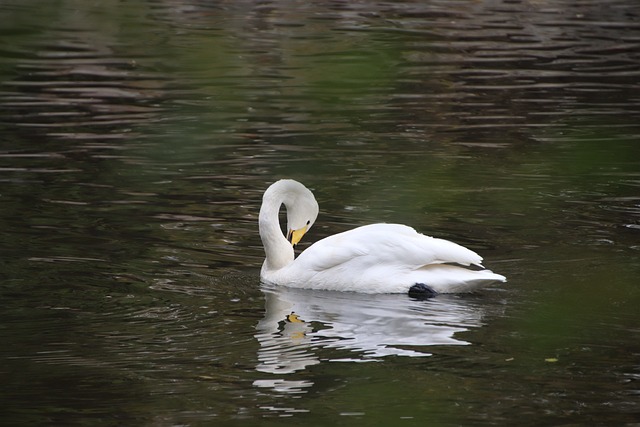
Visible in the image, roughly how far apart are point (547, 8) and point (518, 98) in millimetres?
12444

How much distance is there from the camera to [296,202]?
10.2 meters

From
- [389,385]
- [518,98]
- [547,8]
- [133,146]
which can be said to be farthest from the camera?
[547,8]

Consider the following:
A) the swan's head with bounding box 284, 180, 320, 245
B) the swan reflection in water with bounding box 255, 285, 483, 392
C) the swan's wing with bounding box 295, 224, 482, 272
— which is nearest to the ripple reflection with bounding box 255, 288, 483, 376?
the swan reflection in water with bounding box 255, 285, 483, 392

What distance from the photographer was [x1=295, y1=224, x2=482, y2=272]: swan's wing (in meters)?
9.23

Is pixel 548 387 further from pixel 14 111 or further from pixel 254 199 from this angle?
pixel 14 111

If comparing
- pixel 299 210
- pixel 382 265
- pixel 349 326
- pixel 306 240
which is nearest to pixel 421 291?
pixel 382 265

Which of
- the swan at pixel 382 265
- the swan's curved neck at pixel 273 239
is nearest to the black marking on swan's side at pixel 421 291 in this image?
the swan at pixel 382 265

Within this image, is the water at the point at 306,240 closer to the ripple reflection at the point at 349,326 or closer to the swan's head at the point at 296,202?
the ripple reflection at the point at 349,326

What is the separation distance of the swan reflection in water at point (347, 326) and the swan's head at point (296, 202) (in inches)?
23.7

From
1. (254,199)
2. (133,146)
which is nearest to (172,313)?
(254,199)

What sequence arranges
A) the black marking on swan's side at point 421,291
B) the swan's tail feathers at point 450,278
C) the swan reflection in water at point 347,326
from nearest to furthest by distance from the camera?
the swan reflection in water at point 347,326 < the swan's tail feathers at point 450,278 < the black marking on swan's side at point 421,291

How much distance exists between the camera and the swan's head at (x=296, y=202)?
33.1 ft

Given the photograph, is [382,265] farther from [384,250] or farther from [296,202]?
[296,202]

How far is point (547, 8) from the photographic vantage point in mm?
31406
